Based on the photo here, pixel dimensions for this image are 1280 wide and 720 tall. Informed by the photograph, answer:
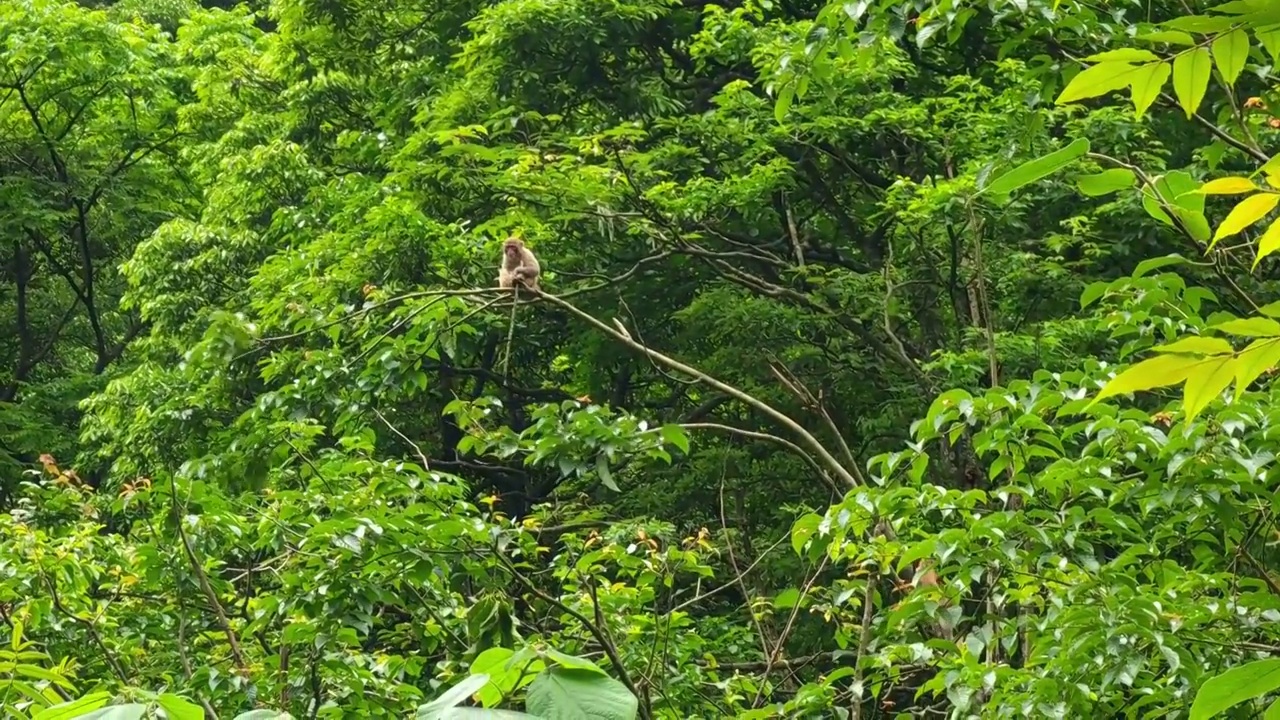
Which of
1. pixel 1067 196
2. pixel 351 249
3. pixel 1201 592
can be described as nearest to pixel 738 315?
pixel 1067 196

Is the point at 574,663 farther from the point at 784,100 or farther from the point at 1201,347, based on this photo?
the point at 784,100

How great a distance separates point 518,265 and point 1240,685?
5572 mm

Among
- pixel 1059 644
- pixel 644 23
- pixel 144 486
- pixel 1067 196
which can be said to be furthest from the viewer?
pixel 644 23

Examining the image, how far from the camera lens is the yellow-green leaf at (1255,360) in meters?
0.80

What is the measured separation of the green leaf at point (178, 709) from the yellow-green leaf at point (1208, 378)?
690mm

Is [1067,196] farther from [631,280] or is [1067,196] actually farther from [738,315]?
[631,280]

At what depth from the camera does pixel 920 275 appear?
6641mm

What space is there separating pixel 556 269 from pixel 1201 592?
4.92 metres

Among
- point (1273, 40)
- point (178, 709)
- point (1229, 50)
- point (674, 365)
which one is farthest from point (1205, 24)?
point (674, 365)

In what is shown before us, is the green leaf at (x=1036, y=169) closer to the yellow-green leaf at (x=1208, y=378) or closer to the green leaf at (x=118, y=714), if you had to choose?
the yellow-green leaf at (x=1208, y=378)

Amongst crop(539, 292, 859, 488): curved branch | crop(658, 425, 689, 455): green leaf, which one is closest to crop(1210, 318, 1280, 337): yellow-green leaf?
crop(658, 425, 689, 455): green leaf

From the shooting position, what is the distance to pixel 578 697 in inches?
28.9

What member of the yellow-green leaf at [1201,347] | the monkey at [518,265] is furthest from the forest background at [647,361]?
the monkey at [518,265]

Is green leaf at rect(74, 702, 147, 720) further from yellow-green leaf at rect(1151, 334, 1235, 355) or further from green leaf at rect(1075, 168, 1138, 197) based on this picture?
green leaf at rect(1075, 168, 1138, 197)
